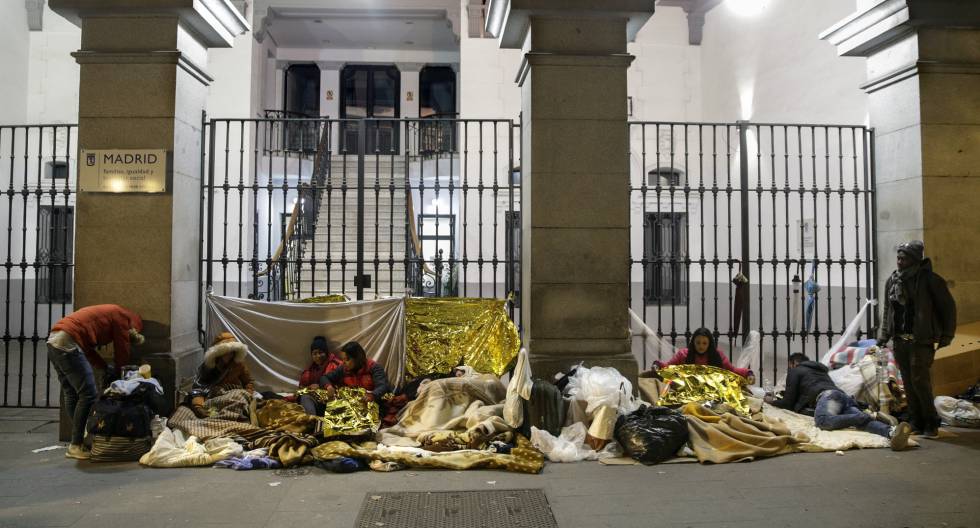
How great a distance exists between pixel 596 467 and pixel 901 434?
2.66 m

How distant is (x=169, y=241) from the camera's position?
6164 millimetres

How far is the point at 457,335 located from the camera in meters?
6.86

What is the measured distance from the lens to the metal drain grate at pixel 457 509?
3867mm

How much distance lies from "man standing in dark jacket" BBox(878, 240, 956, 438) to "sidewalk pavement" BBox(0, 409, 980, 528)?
0.47 metres

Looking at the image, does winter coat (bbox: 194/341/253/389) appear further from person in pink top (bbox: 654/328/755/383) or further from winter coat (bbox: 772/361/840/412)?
winter coat (bbox: 772/361/840/412)

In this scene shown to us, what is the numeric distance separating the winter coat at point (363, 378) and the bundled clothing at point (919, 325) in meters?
4.94

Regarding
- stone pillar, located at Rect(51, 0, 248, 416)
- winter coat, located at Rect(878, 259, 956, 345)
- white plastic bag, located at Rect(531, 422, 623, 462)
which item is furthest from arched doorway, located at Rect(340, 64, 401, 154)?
winter coat, located at Rect(878, 259, 956, 345)

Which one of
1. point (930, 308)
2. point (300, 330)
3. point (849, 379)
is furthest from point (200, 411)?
point (930, 308)

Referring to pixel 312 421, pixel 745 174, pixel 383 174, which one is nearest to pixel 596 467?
pixel 312 421

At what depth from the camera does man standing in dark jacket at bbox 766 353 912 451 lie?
550 centimetres

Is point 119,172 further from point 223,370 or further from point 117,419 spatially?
point 117,419

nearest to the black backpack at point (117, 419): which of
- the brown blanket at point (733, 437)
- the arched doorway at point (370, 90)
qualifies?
the brown blanket at point (733, 437)

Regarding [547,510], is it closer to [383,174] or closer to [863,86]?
[863,86]

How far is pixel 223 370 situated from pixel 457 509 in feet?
10.9
